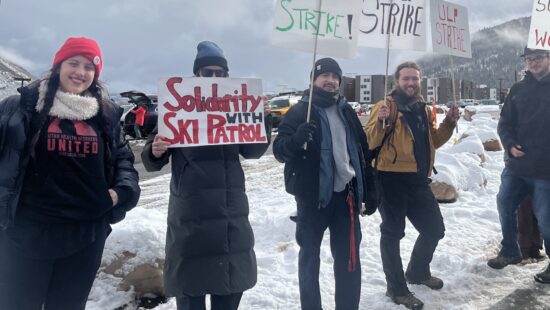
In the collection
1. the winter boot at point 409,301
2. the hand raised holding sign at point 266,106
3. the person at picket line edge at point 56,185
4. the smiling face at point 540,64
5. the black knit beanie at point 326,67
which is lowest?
the winter boot at point 409,301

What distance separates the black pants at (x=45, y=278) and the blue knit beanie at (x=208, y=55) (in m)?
1.20

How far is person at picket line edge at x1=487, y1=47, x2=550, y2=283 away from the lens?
381 centimetres

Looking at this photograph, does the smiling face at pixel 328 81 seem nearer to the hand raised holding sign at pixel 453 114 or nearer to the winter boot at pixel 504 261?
the hand raised holding sign at pixel 453 114

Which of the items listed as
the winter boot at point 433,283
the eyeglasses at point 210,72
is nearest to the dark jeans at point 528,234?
the winter boot at point 433,283

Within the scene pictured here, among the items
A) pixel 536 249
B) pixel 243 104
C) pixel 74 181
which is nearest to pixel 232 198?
pixel 243 104

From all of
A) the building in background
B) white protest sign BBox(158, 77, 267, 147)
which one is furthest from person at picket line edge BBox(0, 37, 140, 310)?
the building in background

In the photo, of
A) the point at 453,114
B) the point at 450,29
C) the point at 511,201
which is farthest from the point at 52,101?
the point at 511,201

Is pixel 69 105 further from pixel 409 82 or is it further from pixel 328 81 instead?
pixel 409 82

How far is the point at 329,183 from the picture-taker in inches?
116

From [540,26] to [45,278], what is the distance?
4.61 metres

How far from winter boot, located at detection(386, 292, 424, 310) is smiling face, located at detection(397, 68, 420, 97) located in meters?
1.67

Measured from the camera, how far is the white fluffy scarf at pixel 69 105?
81.9 inches

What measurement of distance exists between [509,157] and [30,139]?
397cm

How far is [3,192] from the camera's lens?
6.25ft
